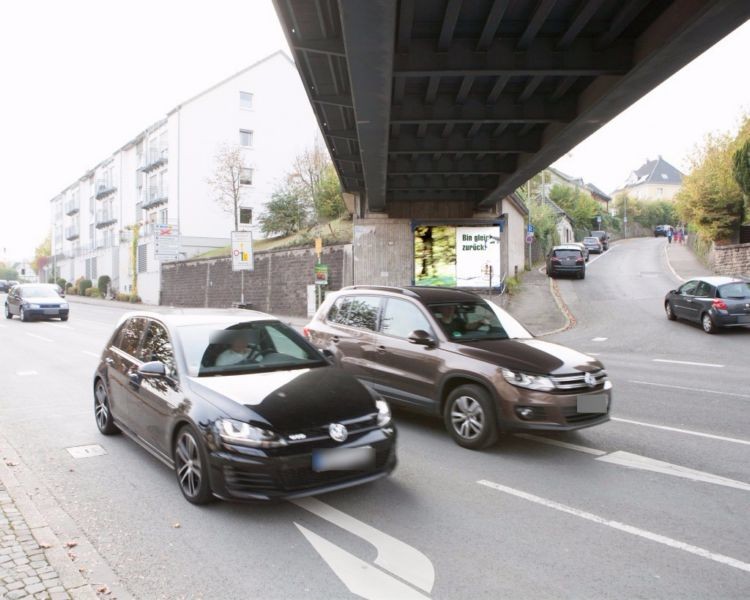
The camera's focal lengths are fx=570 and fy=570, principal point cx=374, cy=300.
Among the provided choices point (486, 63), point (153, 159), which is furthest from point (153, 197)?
point (486, 63)

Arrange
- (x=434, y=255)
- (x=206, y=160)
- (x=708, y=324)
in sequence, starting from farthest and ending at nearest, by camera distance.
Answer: (x=206, y=160), (x=434, y=255), (x=708, y=324)

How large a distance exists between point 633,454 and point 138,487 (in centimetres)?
469

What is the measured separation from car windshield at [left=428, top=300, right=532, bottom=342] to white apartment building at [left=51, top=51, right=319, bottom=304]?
38.5 m

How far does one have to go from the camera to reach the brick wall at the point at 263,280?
27.1m

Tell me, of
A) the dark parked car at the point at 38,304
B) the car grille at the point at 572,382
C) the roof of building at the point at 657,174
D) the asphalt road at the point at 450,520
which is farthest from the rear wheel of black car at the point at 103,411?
the roof of building at the point at 657,174

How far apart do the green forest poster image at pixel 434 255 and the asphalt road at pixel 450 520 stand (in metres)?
17.2

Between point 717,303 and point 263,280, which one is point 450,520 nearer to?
point 717,303

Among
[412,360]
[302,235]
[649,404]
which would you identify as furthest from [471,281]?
[412,360]

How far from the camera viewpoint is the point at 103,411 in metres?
6.40

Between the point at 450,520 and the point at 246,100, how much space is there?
157 feet

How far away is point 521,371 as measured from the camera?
18.1 ft

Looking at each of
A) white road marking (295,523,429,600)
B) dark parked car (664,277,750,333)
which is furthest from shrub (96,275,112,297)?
white road marking (295,523,429,600)

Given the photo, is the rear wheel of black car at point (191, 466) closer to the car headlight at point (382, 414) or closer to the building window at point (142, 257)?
the car headlight at point (382, 414)

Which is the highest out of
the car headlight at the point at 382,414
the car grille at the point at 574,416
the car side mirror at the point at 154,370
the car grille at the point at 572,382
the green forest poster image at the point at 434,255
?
the green forest poster image at the point at 434,255
